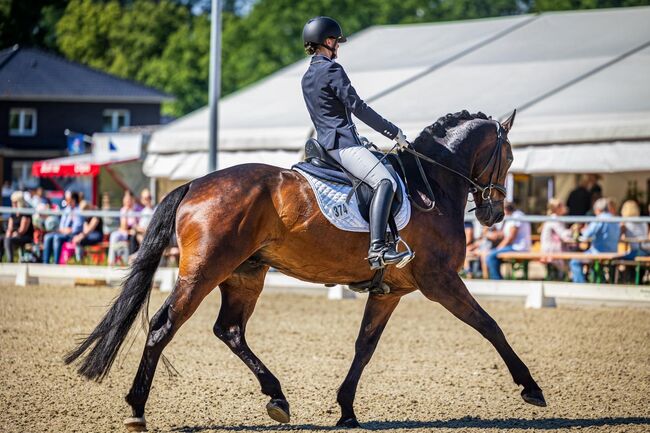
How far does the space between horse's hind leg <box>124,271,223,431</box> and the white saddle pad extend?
37.9 inches

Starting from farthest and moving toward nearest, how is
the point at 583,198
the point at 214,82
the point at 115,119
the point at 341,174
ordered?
the point at 115,119 < the point at 214,82 < the point at 583,198 < the point at 341,174

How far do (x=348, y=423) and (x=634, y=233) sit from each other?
938 cm

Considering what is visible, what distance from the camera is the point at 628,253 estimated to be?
14.7m

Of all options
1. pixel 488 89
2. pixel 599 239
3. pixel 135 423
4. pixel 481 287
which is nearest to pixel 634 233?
pixel 599 239

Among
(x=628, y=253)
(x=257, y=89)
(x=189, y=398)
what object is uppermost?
(x=257, y=89)

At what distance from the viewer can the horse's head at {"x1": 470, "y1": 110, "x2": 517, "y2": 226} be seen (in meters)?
7.83

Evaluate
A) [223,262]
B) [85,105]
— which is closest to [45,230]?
[223,262]

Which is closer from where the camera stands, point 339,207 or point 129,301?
point 129,301

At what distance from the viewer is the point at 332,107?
7.08 meters

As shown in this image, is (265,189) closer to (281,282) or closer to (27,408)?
(27,408)

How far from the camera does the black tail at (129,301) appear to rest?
664cm

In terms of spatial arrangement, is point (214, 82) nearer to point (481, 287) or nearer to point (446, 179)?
point (481, 287)

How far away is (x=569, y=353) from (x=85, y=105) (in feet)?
156

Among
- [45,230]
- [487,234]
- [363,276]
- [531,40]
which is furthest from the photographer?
[531,40]
